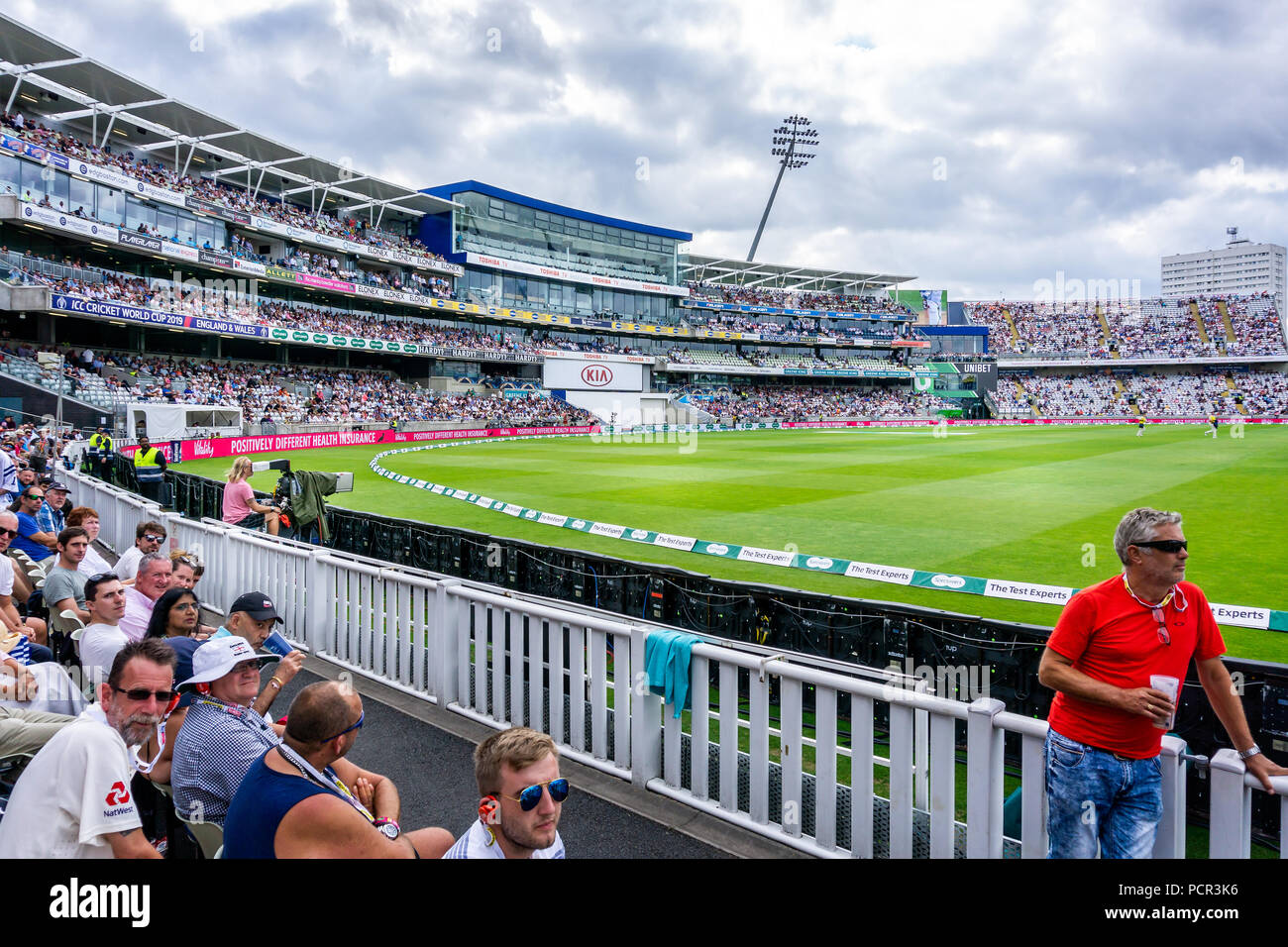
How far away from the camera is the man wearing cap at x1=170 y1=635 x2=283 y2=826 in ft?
11.7

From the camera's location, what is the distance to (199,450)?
115 ft

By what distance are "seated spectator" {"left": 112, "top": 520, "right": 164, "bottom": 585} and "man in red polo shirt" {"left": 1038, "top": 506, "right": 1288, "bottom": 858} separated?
8.30m

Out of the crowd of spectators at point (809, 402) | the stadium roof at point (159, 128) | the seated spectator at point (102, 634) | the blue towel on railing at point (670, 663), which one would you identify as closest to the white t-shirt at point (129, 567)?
the seated spectator at point (102, 634)

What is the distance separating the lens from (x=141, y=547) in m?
8.07

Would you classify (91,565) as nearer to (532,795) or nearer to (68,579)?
(68,579)

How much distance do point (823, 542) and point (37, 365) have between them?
38133 mm

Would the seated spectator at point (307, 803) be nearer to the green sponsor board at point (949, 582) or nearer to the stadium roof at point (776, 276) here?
the green sponsor board at point (949, 582)

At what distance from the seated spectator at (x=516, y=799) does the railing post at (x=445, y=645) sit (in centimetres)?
357

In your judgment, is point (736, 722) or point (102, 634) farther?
point (102, 634)

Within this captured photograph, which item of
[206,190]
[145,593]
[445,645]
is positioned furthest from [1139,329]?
[145,593]

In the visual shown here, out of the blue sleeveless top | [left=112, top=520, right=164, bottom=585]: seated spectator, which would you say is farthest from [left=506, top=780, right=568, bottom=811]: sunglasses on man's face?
[left=112, top=520, right=164, bottom=585]: seated spectator

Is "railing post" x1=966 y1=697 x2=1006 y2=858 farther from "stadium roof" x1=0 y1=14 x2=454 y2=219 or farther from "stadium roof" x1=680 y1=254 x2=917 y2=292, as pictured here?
"stadium roof" x1=680 y1=254 x2=917 y2=292

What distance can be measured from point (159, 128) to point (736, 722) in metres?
57.8
